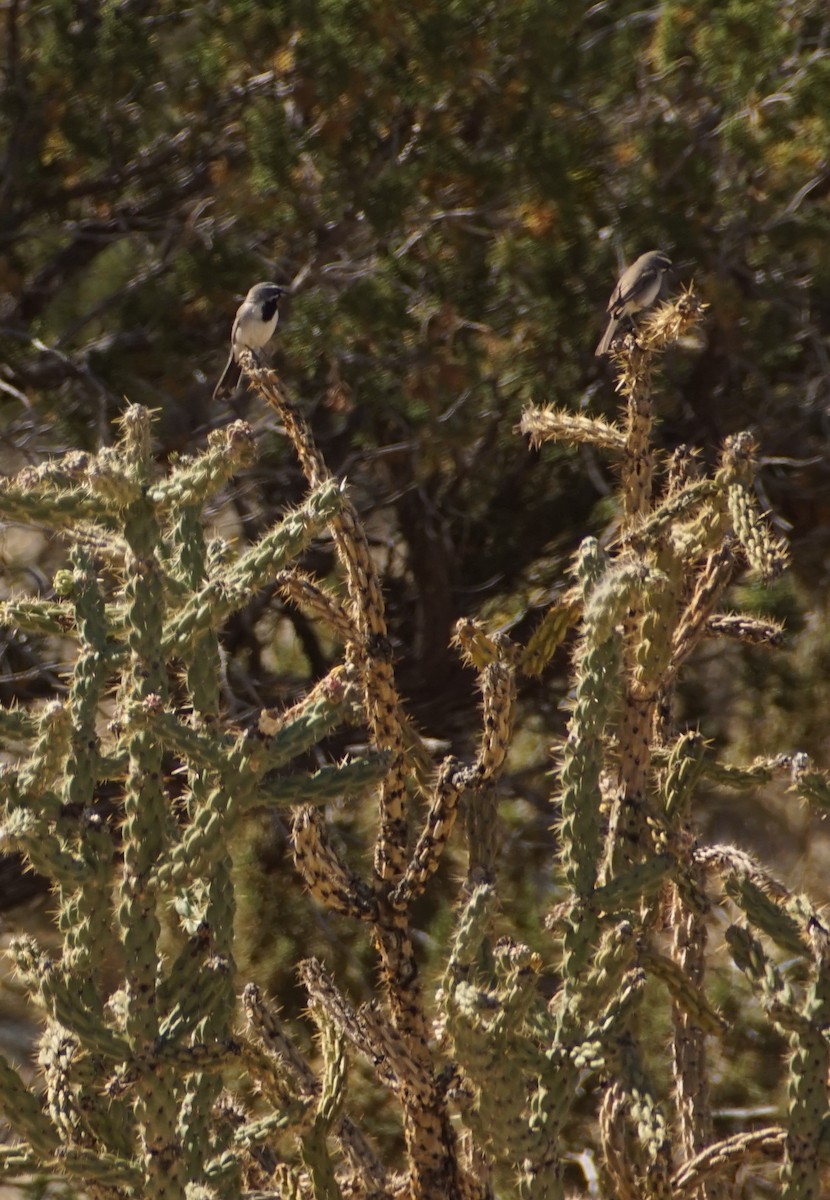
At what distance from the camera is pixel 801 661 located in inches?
248

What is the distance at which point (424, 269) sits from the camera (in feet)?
19.3

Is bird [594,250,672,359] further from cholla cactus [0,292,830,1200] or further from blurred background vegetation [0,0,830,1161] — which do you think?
blurred background vegetation [0,0,830,1161]

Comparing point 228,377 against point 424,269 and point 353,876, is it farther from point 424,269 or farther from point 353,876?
point 353,876

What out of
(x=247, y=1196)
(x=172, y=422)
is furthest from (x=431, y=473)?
(x=247, y=1196)

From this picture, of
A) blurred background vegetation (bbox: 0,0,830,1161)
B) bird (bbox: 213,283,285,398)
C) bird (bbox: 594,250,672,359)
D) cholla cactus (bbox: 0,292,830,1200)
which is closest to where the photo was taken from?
cholla cactus (bbox: 0,292,830,1200)

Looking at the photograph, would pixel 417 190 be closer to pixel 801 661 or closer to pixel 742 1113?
pixel 801 661

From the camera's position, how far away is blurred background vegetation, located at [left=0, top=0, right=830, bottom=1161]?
572 centimetres

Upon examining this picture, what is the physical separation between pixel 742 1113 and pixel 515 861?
1288mm

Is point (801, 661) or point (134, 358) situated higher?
point (134, 358)

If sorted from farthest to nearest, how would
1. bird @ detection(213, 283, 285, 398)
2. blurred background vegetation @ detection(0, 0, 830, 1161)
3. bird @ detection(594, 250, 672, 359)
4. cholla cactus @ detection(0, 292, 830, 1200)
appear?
1. blurred background vegetation @ detection(0, 0, 830, 1161)
2. bird @ detection(213, 283, 285, 398)
3. bird @ detection(594, 250, 672, 359)
4. cholla cactus @ detection(0, 292, 830, 1200)

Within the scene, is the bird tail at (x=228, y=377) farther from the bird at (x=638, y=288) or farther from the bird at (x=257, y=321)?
the bird at (x=638, y=288)

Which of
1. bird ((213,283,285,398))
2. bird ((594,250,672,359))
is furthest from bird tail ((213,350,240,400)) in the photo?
bird ((594,250,672,359))

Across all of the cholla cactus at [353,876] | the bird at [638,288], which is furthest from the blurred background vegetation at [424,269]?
the cholla cactus at [353,876]

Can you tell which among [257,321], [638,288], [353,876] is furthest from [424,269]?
[353,876]
